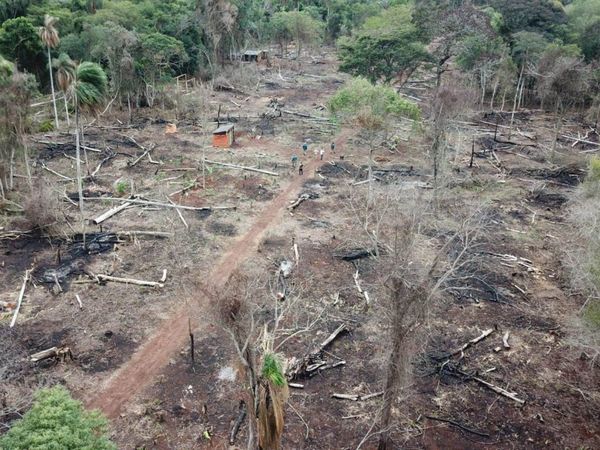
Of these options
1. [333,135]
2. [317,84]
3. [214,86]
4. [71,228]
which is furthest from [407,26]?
[71,228]

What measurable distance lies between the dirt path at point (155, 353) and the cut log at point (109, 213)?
264 inches

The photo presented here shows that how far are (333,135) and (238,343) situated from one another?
1244 inches

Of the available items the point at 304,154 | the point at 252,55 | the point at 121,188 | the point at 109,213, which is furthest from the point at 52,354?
the point at 252,55

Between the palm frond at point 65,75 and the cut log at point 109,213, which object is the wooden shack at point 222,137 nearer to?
the cut log at point 109,213

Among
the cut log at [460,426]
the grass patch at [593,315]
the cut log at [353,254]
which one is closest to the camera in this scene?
the grass patch at [593,315]

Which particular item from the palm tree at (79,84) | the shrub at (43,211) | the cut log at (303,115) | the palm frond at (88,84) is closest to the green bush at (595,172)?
the cut log at (303,115)

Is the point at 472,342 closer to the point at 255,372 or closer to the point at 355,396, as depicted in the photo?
the point at 355,396

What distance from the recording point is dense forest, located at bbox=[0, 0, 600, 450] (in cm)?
1465

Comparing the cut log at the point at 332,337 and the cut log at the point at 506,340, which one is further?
the cut log at the point at 506,340

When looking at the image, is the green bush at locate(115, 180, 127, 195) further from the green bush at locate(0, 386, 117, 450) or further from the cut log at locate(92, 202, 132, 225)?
the green bush at locate(0, 386, 117, 450)

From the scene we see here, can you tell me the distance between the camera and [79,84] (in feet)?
75.8

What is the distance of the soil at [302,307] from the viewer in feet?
50.0

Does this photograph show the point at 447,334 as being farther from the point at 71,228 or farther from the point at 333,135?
the point at 333,135

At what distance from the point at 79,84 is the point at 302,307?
1370cm
